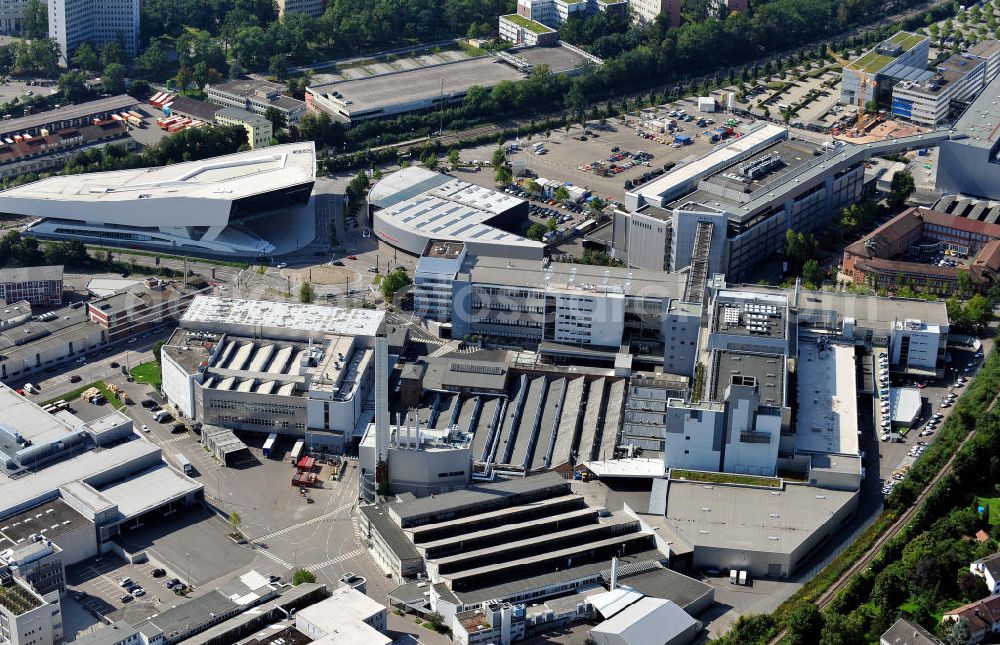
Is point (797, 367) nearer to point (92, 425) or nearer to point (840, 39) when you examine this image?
point (92, 425)

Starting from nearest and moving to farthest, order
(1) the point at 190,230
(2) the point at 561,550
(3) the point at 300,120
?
(2) the point at 561,550 < (1) the point at 190,230 < (3) the point at 300,120

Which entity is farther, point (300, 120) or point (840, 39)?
point (840, 39)

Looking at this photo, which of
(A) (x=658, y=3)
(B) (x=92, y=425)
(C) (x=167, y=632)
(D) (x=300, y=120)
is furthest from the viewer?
(A) (x=658, y=3)

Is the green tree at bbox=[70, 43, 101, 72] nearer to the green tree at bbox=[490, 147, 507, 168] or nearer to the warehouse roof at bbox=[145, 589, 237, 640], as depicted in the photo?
the green tree at bbox=[490, 147, 507, 168]

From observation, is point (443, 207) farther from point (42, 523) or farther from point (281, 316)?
point (42, 523)

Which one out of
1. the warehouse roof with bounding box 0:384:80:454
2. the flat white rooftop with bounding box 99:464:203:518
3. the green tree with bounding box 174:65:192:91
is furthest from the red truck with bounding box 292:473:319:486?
the green tree with bounding box 174:65:192:91

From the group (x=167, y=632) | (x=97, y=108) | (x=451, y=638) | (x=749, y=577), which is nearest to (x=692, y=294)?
(x=749, y=577)
